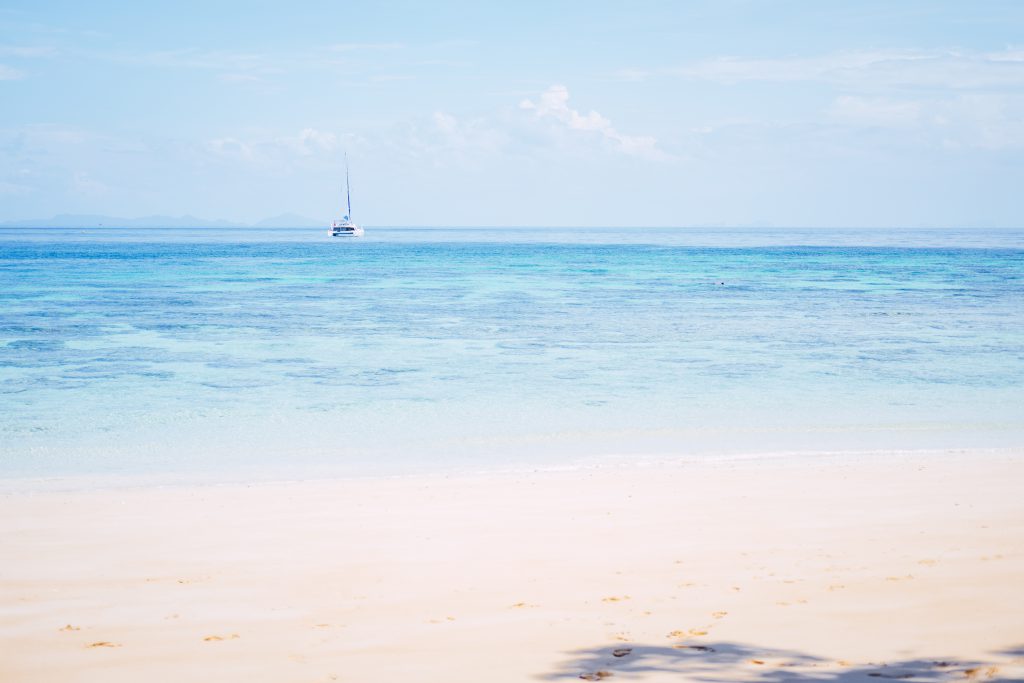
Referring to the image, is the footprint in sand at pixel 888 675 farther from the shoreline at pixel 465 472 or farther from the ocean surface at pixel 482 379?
the ocean surface at pixel 482 379

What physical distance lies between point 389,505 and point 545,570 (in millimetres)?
2692

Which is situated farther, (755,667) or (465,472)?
(465,472)

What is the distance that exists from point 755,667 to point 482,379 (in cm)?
1441

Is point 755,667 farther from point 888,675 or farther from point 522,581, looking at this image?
point 522,581

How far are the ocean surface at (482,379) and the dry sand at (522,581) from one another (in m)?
2.50

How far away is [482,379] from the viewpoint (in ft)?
62.8

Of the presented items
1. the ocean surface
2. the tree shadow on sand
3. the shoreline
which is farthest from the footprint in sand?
the ocean surface

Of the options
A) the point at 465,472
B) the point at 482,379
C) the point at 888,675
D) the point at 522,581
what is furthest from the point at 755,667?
the point at 482,379

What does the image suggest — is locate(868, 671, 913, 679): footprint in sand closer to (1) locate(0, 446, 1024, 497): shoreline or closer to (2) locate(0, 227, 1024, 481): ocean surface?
(1) locate(0, 446, 1024, 497): shoreline

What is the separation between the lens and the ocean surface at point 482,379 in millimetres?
12797

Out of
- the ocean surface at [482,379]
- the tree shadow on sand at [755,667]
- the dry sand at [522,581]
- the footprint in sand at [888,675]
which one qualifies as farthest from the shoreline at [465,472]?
the footprint in sand at [888,675]

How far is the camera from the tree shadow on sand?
4.76 m

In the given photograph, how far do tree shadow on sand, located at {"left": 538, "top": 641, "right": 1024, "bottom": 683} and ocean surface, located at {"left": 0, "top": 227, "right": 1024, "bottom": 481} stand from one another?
649 cm

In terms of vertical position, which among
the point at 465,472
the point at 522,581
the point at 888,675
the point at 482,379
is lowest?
the point at 465,472
